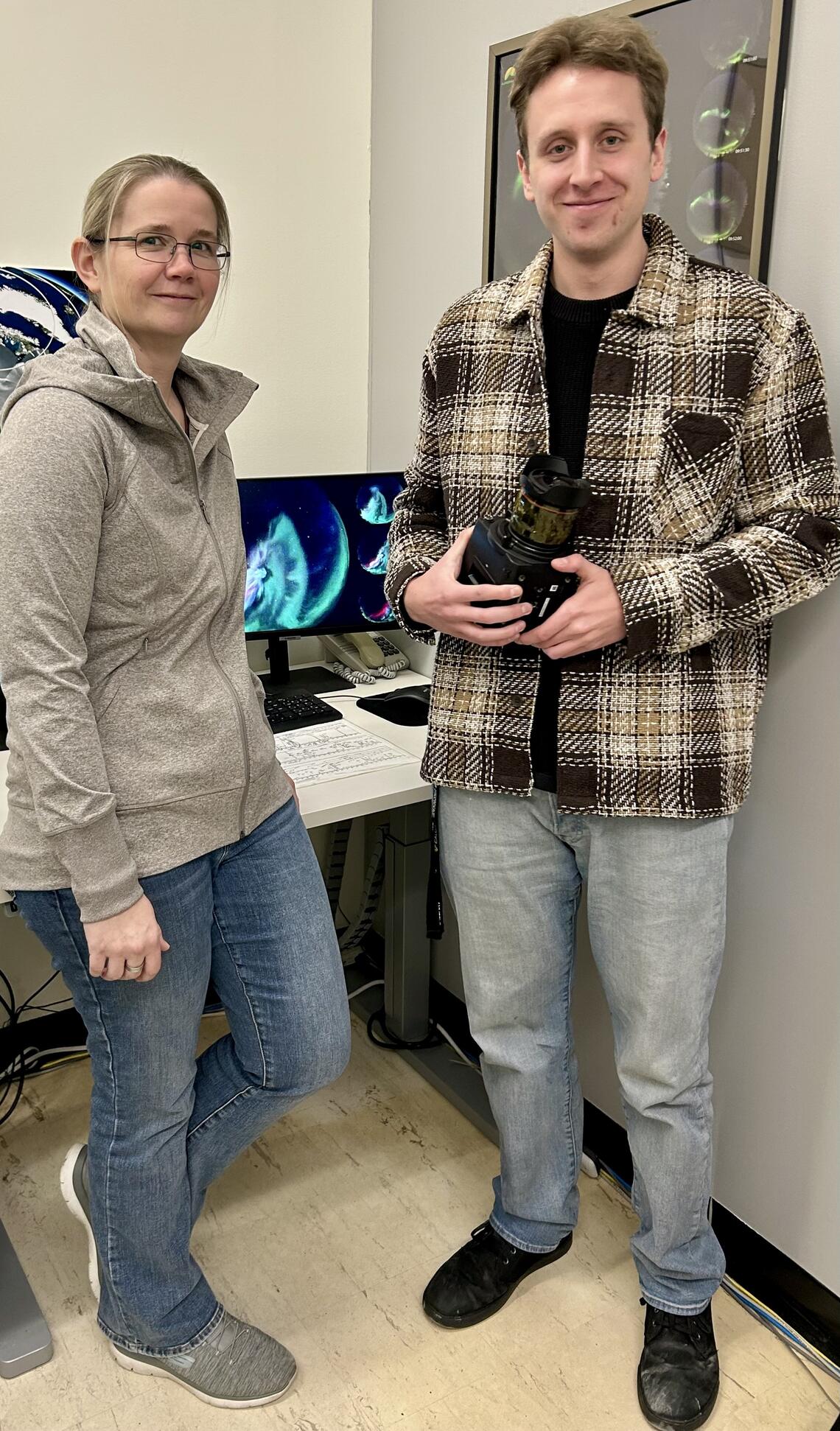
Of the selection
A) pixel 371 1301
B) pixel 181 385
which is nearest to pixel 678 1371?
pixel 371 1301

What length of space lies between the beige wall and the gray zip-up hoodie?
2.78 feet

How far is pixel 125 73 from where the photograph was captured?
1.94 m

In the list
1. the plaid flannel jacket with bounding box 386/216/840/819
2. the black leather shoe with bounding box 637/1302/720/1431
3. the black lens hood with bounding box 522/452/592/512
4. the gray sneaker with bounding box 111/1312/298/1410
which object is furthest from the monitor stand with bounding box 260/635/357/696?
the black leather shoe with bounding box 637/1302/720/1431

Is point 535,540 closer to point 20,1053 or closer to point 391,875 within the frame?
point 391,875

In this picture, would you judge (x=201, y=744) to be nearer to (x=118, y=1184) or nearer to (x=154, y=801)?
(x=154, y=801)

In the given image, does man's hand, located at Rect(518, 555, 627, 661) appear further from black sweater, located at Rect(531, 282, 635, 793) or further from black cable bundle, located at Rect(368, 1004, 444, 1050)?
black cable bundle, located at Rect(368, 1004, 444, 1050)

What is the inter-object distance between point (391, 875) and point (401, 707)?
1.17ft

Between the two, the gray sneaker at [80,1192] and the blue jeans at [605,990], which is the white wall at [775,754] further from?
the gray sneaker at [80,1192]

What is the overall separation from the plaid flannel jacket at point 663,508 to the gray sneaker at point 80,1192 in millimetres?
794

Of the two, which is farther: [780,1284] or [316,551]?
[316,551]

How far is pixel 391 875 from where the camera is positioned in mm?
2213

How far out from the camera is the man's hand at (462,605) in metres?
1.30

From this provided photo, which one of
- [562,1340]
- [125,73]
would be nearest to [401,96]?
[125,73]

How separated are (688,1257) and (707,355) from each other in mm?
1187
